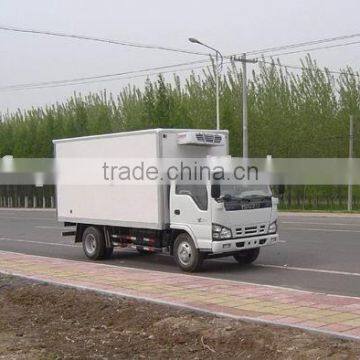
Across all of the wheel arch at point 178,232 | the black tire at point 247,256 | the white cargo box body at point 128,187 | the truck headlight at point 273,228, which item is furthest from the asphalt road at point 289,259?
the white cargo box body at point 128,187

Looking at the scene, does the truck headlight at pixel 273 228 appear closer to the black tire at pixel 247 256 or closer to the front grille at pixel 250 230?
the front grille at pixel 250 230

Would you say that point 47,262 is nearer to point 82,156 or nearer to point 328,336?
point 82,156

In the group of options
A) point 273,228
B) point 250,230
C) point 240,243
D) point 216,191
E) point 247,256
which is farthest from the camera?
point 247,256

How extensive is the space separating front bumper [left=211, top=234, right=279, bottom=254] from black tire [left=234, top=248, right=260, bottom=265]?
0.55 meters

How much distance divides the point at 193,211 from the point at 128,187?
1994mm

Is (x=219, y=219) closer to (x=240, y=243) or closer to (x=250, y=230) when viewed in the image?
(x=240, y=243)

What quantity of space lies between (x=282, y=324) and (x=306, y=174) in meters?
32.3

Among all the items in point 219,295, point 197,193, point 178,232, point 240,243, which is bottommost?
point 219,295

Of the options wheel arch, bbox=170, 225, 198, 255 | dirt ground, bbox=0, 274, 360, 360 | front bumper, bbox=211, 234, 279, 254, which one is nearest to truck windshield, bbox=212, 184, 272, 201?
front bumper, bbox=211, 234, 279, 254

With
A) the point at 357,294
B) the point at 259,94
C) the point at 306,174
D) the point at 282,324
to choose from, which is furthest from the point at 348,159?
the point at 282,324

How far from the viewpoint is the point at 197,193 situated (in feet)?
40.8

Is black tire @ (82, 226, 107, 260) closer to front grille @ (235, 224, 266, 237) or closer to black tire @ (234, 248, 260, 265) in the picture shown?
black tire @ (234, 248, 260, 265)

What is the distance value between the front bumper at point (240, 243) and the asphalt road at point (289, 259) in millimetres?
474

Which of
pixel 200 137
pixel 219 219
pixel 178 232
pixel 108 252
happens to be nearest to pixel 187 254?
pixel 178 232
